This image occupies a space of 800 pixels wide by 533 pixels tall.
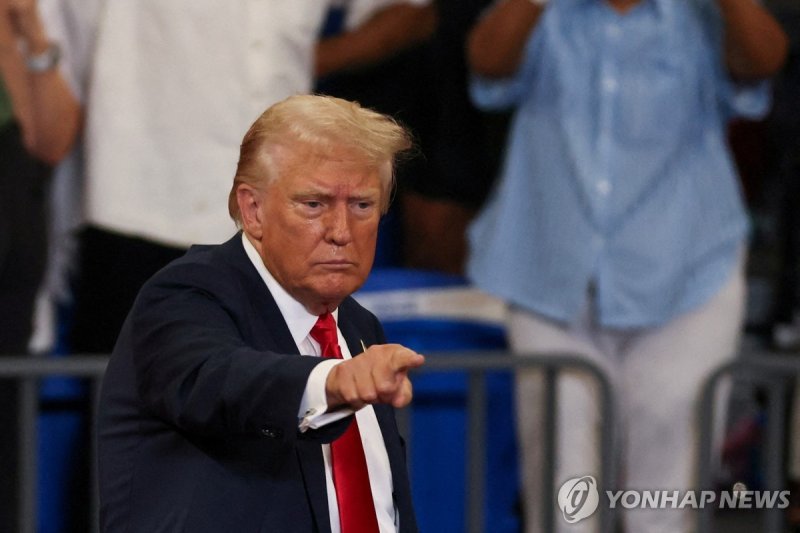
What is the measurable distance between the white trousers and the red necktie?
206 centimetres

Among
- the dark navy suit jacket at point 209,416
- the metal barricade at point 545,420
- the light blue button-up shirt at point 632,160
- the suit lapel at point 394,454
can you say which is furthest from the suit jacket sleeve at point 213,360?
the light blue button-up shirt at point 632,160

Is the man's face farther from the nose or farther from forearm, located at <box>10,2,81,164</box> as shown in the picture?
forearm, located at <box>10,2,81,164</box>

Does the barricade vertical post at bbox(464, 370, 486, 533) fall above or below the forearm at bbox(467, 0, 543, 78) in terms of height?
below

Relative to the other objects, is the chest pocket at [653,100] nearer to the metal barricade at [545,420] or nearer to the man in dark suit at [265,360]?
the metal barricade at [545,420]

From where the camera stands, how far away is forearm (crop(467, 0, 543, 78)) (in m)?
4.49

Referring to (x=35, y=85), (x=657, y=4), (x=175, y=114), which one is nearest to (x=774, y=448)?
(x=657, y=4)

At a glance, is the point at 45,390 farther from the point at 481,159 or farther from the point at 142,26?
the point at 481,159

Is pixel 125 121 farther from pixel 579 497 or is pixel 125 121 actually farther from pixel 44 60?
pixel 579 497

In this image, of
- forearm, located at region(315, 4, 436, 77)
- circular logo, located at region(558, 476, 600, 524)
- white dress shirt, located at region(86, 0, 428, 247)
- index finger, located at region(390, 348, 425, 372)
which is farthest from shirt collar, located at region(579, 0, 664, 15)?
index finger, located at region(390, 348, 425, 372)

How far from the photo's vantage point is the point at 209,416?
2.18 m

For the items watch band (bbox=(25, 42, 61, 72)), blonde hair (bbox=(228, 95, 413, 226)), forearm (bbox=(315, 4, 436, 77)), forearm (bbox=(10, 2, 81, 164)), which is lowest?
blonde hair (bbox=(228, 95, 413, 226))

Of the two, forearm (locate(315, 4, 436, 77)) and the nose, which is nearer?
the nose

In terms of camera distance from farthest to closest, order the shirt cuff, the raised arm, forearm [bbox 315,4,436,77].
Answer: forearm [bbox 315,4,436,77], the raised arm, the shirt cuff

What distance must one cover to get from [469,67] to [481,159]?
12.3 inches
